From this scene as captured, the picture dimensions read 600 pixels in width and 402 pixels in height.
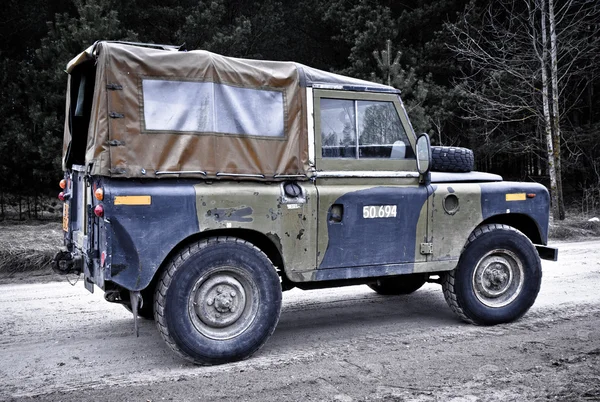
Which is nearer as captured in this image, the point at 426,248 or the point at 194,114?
the point at 194,114

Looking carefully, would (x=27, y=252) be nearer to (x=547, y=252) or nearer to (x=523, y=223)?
(x=523, y=223)

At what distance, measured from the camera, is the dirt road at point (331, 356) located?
4.26 meters

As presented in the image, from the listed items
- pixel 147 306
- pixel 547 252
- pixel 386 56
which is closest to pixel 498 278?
pixel 547 252

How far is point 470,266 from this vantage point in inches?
234

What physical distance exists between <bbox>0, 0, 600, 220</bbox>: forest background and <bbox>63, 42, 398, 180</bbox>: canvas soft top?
988 cm

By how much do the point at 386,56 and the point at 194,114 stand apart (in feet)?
39.7

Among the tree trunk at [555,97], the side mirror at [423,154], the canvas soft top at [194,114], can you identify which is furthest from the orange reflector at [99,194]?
the tree trunk at [555,97]

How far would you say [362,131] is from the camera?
218 inches

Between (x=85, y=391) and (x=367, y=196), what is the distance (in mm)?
2866

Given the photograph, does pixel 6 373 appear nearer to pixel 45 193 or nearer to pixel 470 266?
pixel 470 266

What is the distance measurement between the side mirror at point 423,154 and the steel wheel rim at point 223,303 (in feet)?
6.52

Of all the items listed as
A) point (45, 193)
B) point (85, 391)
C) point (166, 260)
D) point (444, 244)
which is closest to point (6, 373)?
point (85, 391)

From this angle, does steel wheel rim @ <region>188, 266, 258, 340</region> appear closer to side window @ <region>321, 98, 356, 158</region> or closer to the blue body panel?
the blue body panel

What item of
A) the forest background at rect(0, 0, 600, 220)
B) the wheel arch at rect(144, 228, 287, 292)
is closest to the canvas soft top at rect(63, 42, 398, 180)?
the wheel arch at rect(144, 228, 287, 292)
